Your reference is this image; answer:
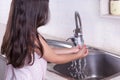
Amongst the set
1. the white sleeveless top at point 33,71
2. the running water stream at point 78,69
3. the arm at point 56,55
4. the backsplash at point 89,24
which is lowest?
the running water stream at point 78,69

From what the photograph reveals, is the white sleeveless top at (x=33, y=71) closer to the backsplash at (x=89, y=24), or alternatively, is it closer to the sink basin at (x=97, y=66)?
the sink basin at (x=97, y=66)

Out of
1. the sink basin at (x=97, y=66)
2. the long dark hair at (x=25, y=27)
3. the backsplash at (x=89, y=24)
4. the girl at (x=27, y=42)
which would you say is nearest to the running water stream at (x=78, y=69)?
the sink basin at (x=97, y=66)

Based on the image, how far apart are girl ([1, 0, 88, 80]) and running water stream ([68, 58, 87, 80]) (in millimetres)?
352

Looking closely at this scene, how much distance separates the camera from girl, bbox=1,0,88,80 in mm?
1027

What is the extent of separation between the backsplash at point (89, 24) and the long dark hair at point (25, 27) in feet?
1.66

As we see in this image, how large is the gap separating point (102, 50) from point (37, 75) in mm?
567

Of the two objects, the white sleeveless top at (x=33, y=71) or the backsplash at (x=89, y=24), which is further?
the backsplash at (x=89, y=24)

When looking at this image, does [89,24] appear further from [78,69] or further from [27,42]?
[27,42]

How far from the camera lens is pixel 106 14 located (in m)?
1.37

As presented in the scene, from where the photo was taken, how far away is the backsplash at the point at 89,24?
148cm

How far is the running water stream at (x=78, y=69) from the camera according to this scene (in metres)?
1.47

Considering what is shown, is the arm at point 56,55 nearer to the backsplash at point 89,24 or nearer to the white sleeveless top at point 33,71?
the white sleeveless top at point 33,71

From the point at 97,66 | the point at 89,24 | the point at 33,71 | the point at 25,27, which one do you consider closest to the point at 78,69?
the point at 97,66

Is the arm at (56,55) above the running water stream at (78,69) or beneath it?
above
